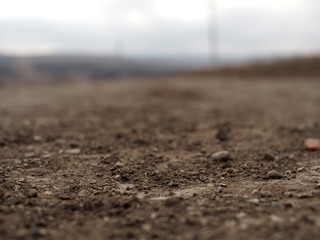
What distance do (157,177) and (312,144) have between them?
Answer: 171cm

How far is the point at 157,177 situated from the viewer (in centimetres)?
241

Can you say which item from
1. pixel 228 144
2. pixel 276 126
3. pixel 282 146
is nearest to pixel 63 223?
pixel 228 144

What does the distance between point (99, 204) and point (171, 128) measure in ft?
7.74

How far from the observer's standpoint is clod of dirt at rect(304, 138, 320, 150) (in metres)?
3.08

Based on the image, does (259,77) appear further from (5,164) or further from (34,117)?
(5,164)

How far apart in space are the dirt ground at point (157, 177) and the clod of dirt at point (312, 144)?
7 cm

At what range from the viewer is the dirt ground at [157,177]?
5.31 ft

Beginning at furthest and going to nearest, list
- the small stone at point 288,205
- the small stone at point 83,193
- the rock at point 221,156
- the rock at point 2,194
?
the rock at point 221,156 → the small stone at point 83,193 → the rock at point 2,194 → the small stone at point 288,205

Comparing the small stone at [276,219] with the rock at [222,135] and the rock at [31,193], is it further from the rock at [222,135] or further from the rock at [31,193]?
the rock at [222,135]

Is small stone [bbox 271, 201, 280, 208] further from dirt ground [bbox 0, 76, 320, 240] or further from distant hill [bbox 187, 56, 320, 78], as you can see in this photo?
distant hill [bbox 187, 56, 320, 78]

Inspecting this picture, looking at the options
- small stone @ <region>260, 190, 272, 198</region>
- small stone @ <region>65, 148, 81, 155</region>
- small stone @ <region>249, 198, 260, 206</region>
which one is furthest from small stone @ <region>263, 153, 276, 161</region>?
small stone @ <region>65, 148, 81, 155</region>

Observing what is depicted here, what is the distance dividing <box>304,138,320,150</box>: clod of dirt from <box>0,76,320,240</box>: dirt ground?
0.07 m

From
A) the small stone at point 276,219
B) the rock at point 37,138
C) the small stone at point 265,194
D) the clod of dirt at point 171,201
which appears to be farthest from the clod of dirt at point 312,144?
the rock at point 37,138

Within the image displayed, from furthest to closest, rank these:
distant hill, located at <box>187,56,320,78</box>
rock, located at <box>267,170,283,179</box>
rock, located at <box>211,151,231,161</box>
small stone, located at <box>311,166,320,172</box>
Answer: distant hill, located at <box>187,56,320,78</box>
rock, located at <box>211,151,231,161</box>
small stone, located at <box>311,166,320,172</box>
rock, located at <box>267,170,283,179</box>
